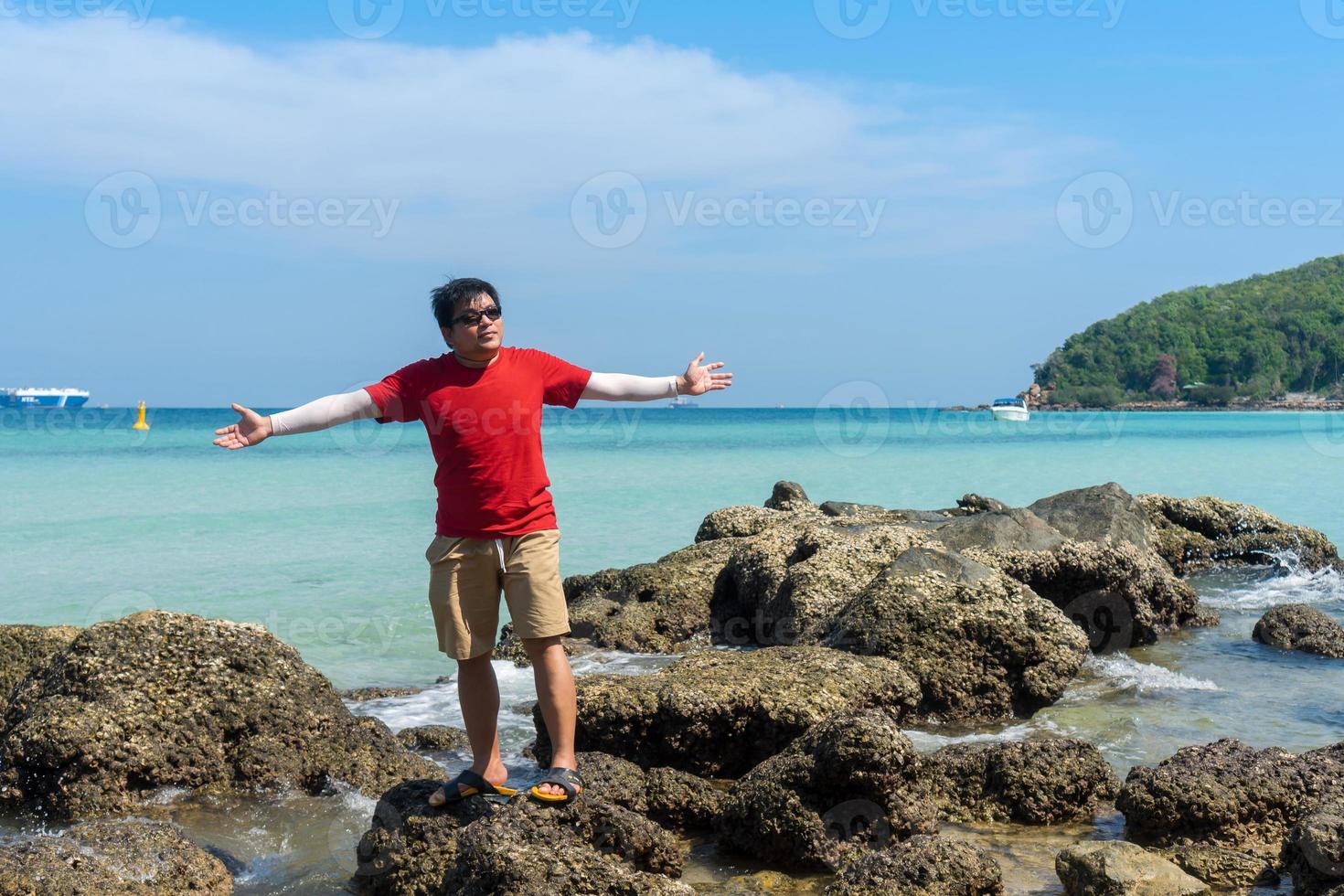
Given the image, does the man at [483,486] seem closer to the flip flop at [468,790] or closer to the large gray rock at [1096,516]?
the flip flop at [468,790]

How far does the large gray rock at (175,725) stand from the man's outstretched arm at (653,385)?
302 centimetres

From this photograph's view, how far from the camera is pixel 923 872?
15.9ft

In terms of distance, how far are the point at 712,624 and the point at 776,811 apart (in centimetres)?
626

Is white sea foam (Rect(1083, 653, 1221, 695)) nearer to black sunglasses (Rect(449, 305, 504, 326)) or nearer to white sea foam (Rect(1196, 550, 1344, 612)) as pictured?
white sea foam (Rect(1196, 550, 1344, 612))

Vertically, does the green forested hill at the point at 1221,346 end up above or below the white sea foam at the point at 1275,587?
above

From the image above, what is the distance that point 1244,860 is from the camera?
5398 millimetres

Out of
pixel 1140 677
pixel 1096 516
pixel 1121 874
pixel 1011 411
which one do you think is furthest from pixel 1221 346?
pixel 1121 874

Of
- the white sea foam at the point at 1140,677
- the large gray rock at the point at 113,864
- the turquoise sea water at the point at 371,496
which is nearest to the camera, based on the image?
the large gray rock at the point at 113,864

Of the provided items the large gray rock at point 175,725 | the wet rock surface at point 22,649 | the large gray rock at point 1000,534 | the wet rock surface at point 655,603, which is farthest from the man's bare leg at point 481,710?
the large gray rock at point 1000,534

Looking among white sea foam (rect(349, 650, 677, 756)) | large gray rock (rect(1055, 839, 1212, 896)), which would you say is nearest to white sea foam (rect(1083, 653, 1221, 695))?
white sea foam (rect(349, 650, 677, 756))

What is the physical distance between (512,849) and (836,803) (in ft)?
6.02

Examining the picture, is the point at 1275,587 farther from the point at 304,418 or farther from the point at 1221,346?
the point at 1221,346

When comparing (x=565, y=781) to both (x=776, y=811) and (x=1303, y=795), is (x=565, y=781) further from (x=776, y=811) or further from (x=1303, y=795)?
(x=1303, y=795)

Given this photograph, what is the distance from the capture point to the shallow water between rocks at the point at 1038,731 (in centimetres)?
559
